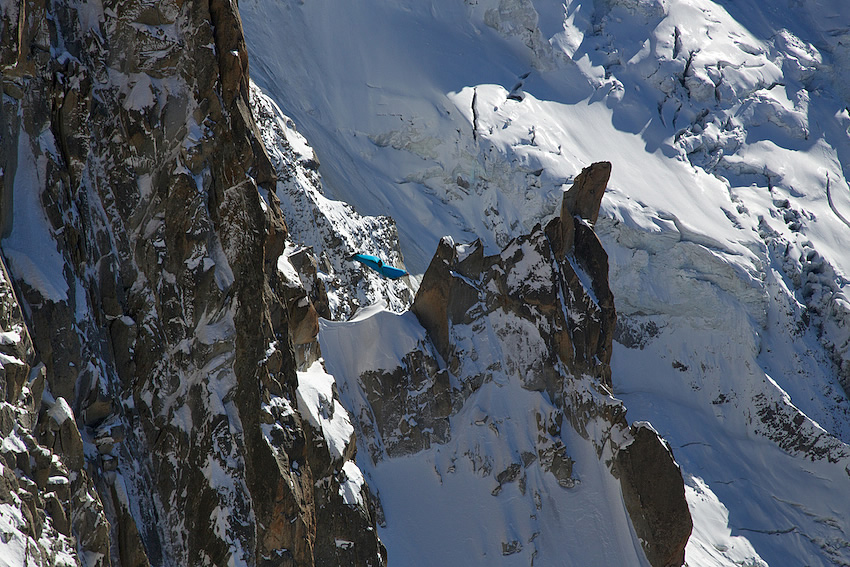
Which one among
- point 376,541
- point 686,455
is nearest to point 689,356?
point 686,455

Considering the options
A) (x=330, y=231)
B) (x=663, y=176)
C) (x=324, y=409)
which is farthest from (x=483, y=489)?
(x=663, y=176)

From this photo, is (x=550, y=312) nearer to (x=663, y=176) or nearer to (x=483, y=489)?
(x=483, y=489)

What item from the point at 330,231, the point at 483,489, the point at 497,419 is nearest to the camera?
the point at 483,489

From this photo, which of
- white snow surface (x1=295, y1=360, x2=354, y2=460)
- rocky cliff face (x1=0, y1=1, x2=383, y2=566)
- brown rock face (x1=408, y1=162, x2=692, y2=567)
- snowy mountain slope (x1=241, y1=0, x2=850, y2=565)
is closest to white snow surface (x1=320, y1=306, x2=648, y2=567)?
brown rock face (x1=408, y1=162, x2=692, y2=567)

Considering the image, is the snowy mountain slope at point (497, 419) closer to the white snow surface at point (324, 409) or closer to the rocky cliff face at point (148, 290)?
the white snow surface at point (324, 409)

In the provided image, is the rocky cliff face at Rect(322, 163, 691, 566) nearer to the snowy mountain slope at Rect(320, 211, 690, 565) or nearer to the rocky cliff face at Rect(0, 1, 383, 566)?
the snowy mountain slope at Rect(320, 211, 690, 565)

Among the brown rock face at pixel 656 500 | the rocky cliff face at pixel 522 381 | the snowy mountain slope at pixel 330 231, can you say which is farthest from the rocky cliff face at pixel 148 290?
the snowy mountain slope at pixel 330 231
